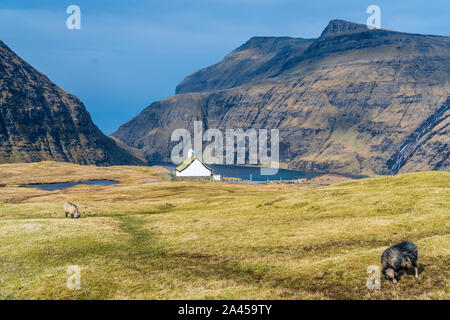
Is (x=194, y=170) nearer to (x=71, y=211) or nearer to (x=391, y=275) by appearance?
(x=71, y=211)

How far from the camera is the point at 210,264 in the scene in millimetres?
30031

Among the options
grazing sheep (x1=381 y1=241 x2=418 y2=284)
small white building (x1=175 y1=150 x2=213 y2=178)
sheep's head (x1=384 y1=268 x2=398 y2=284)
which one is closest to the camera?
sheep's head (x1=384 y1=268 x2=398 y2=284)

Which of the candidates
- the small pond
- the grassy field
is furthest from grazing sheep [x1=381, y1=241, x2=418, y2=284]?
the small pond

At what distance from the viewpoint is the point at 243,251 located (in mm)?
33031

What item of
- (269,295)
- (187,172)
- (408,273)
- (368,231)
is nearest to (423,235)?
(368,231)

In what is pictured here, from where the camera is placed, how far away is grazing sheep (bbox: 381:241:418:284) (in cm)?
2347

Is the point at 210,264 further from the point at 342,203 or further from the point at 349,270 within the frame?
the point at 342,203

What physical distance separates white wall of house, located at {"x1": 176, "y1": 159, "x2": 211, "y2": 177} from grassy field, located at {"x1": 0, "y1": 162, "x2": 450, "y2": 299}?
103465mm

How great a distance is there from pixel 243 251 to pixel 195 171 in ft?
423

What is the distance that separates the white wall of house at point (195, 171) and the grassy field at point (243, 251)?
103465mm

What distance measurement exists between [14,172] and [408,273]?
208852mm

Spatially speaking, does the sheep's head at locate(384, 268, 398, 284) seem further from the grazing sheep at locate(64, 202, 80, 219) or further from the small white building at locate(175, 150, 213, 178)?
the small white building at locate(175, 150, 213, 178)

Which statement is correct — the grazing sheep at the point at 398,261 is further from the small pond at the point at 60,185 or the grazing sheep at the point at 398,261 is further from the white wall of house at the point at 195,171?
the small pond at the point at 60,185

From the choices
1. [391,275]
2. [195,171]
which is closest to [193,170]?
[195,171]
